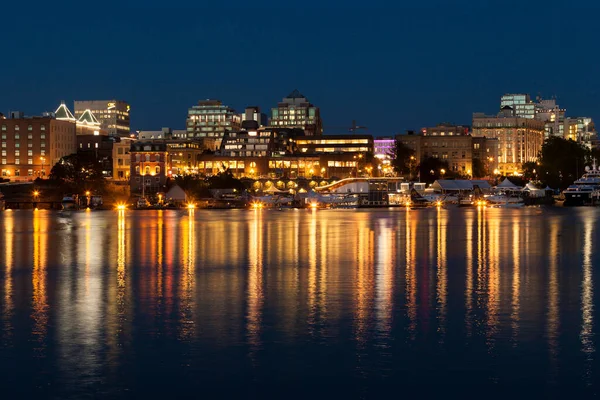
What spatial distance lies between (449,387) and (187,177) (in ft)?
452

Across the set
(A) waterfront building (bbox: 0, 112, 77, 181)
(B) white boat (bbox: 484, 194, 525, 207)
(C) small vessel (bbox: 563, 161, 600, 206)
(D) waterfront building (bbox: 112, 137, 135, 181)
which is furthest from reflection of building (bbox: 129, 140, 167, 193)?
(C) small vessel (bbox: 563, 161, 600, 206)

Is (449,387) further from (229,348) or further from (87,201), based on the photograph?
(87,201)

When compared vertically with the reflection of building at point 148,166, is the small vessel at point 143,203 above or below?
below

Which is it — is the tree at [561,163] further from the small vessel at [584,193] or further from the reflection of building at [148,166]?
the reflection of building at [148,166]

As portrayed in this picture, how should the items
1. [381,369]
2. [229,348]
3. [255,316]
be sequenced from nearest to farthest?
1. [381,369]
2. [229,348]
3. [255,316]

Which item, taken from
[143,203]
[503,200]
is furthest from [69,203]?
[503,200]

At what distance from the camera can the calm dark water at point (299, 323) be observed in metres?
16.8

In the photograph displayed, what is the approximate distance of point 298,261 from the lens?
125ft

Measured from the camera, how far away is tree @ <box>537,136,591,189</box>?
6088 inches

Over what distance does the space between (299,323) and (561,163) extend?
13986 cm

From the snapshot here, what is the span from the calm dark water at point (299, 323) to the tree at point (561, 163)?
116 meters

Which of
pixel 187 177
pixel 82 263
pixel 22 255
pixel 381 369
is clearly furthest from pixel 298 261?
pixel 187 177

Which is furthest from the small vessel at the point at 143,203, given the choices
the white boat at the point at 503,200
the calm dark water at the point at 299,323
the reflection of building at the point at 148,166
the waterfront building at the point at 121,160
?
the calm dark water at the point at 299,323

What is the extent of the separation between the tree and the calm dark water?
116 m
